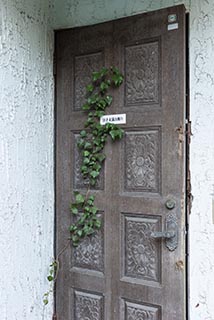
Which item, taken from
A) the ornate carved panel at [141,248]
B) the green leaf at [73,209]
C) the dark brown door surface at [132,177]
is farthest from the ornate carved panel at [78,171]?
the ornate carved panel at [141,248]

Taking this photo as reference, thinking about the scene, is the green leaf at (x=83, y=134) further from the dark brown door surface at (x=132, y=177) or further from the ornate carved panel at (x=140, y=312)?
the ornate carved panel at (x=140, y=312)

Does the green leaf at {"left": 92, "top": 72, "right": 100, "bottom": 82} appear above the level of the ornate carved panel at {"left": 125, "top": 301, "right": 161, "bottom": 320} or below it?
above

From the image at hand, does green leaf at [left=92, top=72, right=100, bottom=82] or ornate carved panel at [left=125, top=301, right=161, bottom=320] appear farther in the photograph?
green leaf at [left=92, top=72, right=100, bottom=82]

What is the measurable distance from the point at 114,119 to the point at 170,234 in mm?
683

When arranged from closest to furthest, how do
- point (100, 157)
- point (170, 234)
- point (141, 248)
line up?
point (170, 234) < point (141, 248) < point (100, 157)

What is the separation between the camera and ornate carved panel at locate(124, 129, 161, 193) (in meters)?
1.79

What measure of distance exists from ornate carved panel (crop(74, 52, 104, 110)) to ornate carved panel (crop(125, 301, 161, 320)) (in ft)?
3.75

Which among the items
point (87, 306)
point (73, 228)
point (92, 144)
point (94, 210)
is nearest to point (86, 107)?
point (92, 144)

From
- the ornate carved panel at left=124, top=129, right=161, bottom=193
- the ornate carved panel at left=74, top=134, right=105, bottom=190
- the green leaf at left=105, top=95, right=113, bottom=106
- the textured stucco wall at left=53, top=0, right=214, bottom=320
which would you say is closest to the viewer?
the textured stucco wall at left=53, top=0, right=214, bottom=320

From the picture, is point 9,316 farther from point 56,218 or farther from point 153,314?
point 153,314

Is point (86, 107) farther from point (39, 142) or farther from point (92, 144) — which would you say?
point (39, 142)

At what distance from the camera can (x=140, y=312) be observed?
182 centimetres

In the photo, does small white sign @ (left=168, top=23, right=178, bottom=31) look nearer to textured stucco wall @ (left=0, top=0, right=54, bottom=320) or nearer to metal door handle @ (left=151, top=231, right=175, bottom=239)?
textured stucco wall @ (left=0, top=0, right=54, bottom=320)

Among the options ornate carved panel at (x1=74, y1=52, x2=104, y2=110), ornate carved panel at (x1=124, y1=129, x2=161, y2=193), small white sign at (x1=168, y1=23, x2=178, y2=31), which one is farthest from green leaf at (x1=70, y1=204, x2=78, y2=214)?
small white sign at (x1=168, y1=23, x2=178, y2=31)
